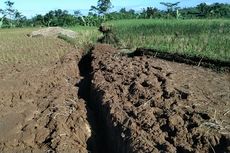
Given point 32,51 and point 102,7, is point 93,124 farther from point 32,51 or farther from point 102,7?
point 102,7

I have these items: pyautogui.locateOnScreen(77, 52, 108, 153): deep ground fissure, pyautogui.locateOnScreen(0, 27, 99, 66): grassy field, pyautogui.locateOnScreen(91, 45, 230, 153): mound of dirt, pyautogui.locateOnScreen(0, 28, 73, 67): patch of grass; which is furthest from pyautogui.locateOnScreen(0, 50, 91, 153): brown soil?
pyautogui.locateOnScreen(0, 27, 99, 66): grassy field

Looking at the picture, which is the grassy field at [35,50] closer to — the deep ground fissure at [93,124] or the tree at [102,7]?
the deep ground fissure at [93,124]

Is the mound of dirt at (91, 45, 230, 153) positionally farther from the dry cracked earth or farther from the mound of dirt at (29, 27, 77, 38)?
the mound of dirt at (29, 27, 77, 38)

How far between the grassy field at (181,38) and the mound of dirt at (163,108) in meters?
2.21

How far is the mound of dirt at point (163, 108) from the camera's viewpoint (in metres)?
6.18

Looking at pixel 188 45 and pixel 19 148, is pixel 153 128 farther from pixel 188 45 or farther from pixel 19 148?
pixel 188 45

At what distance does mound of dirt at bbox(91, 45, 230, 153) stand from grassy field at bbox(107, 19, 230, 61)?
2.21 metres

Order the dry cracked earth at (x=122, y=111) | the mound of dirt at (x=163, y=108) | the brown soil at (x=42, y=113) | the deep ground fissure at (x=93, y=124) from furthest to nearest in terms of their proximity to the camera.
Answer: the deep ground fissure at (x=93, y=124) < the brown soil at (x=42, y=113) < the dry cracked earth at (x=122, y=111) < the mound of dirt at (x=163, y=108)

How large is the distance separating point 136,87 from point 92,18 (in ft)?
125

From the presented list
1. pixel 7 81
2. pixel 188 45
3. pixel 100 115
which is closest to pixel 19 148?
pixel 100 115

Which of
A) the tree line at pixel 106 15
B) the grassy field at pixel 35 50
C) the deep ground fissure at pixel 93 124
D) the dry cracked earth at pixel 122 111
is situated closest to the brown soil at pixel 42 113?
the dry cracked earth at pixel 122 111

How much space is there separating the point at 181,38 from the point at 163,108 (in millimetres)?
11583

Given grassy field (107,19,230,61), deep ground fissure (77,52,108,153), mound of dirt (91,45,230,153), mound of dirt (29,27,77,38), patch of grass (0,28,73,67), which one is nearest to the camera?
mound of dirt (91,45,230,153)

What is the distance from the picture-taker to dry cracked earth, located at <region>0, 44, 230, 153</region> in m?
6.44
